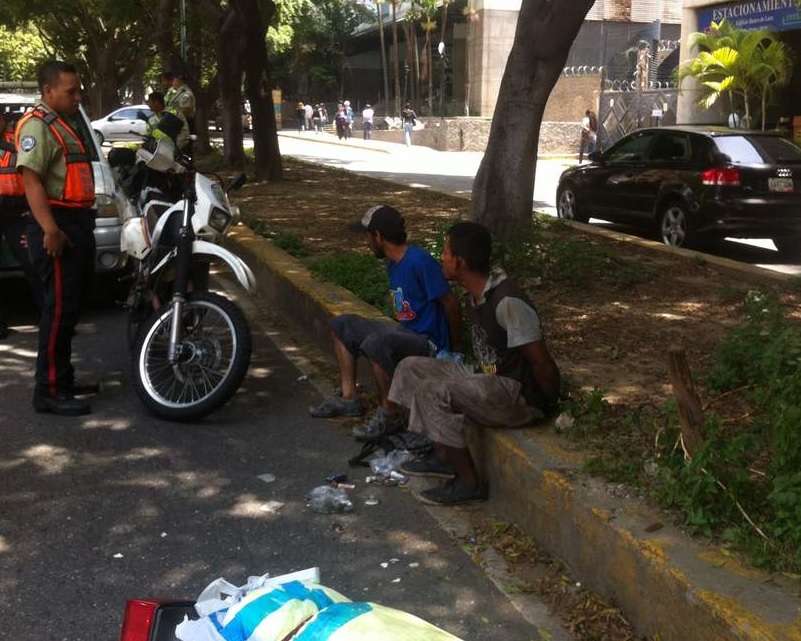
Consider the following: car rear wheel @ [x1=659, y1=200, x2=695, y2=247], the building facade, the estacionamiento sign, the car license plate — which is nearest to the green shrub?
car rear wheel @ [x1=659, y1=200, x2=695, y2=247]

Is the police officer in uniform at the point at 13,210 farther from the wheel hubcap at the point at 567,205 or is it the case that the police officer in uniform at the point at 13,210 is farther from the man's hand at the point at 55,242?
the wheel hubcap at the point at 567,205

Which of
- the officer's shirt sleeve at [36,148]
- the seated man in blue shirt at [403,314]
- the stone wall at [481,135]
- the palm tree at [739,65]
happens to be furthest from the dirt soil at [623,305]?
the stone wall at [481,135]

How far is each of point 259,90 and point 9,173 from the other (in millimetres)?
10588

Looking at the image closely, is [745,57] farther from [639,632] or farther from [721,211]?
[639,632]

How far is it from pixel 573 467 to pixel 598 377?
1580mm

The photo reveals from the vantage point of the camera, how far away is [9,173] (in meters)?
6.08

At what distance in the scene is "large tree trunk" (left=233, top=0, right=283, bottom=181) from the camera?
1616cm

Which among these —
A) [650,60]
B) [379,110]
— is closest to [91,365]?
[650,60]

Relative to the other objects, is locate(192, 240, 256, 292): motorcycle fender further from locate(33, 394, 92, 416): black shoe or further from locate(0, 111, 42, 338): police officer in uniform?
locate(33, 394, 92, 416): black shoe

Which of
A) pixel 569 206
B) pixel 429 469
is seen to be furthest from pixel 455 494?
pixel 569 206

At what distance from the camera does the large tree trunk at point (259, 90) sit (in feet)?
53.0

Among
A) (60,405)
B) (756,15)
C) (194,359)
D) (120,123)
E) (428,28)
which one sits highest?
(428,28)

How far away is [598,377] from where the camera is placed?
5.37 metres

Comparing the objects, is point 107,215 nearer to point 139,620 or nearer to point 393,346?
point 393,346
